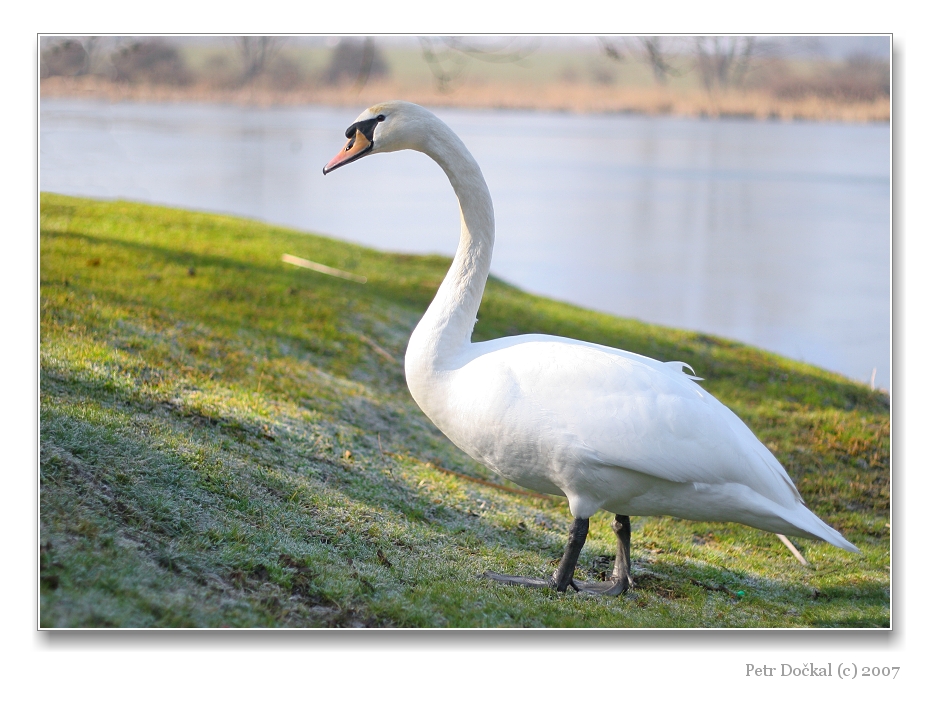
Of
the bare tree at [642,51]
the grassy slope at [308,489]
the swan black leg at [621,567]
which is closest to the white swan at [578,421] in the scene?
the swan black leg at [621,567]

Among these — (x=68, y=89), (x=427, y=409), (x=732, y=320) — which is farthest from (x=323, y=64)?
(x=732, y=320)

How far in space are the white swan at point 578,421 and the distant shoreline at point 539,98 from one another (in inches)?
91.2

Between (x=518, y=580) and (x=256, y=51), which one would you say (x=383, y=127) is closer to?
(x=256, y=51)

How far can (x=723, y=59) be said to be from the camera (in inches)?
199

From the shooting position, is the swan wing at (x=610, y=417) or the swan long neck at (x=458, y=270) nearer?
the swan wing at (x=610, y=417)

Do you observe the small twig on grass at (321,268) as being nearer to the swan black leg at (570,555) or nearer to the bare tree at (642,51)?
the bare tree at (642,51)

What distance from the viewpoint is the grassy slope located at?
345cm

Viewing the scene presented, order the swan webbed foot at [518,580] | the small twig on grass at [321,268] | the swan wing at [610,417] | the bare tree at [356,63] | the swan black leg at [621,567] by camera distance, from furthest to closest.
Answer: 1. the small twig on grass at [321,268]
2. the bare tree at [356,63]
3. the swan black leg at [621,567]
4. the swan webbed foot at [518,580]
5. the swan wing at [610,417]

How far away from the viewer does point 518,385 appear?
137 inches

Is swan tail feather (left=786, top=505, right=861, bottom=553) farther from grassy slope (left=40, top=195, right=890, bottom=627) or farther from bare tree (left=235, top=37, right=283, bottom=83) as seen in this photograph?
bare tree (left=235, top=37, right=283, bottom=83)

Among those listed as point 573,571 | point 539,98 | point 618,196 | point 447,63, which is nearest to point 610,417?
point 573,571

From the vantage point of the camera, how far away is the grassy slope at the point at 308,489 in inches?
136

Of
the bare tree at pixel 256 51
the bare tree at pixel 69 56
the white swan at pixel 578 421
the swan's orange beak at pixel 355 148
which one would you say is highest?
the bare tree at pixel 256 51

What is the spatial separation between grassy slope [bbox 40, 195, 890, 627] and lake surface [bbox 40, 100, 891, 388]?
733 mm
